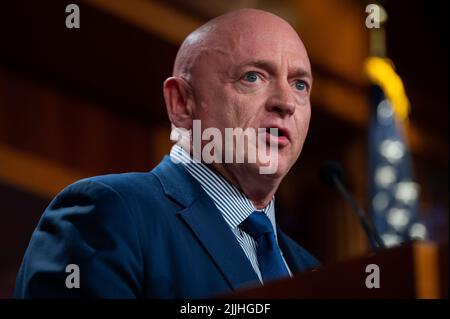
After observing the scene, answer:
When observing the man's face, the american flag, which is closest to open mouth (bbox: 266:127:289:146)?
the man's face

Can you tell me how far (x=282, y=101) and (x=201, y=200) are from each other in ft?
0.79

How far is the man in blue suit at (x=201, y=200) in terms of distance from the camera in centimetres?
125

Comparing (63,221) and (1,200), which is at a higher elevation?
(1,200)

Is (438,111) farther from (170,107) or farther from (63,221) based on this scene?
(63,221)

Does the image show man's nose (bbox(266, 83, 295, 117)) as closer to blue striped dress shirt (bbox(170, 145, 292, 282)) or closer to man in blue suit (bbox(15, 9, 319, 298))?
man in blue suit (bbox(15, 9, 319, 298))

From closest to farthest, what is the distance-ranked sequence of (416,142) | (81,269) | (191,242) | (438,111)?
(81,269) → (191,242) → (438,111) → (416,142)

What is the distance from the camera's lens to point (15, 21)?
3.79 metres

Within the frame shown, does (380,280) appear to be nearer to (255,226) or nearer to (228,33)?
(255,226)

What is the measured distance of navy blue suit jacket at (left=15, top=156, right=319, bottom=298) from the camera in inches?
47.9

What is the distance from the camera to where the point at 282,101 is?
58.6 inches

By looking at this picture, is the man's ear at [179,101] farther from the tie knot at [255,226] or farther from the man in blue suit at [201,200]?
the tie knot at [255,226]

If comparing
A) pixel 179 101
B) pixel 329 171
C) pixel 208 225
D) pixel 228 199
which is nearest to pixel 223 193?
pixel 228 199

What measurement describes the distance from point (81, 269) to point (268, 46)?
582mm

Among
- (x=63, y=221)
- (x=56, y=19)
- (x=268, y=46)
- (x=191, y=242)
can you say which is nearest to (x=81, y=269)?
(x=63, y=221)
